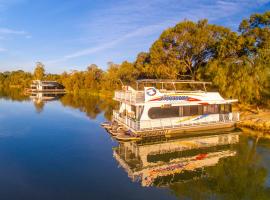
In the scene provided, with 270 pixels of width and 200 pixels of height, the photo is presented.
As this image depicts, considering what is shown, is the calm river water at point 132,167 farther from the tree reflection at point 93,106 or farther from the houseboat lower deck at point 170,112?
the tree reflection at point 93,106

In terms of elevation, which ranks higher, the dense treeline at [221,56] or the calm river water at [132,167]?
the dense treeline at [221,56]

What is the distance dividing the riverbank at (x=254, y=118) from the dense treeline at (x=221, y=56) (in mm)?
1291

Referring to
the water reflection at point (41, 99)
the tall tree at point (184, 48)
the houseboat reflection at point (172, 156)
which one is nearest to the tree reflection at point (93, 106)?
the water reflection at point (41, 99)

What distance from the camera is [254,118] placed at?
90.8 ft

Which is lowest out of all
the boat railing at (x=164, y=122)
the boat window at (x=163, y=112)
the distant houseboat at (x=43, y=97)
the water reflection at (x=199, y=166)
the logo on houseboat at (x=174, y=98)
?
the water reflection at (x=199, y=166)

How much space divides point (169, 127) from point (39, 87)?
88.9 meters

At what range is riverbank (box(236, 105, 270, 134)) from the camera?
84.2 ft

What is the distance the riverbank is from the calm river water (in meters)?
3.30

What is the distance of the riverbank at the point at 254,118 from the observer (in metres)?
25.6

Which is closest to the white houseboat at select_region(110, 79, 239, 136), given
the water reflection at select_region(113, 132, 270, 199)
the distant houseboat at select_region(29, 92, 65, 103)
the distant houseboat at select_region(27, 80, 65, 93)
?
the water reflection at select_region(113, 132, 270, 199)

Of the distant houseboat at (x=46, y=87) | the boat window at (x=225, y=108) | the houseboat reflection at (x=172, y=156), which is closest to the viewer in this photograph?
the houseboat reflection at (x=172, y=156)

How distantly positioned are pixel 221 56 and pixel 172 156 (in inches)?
907

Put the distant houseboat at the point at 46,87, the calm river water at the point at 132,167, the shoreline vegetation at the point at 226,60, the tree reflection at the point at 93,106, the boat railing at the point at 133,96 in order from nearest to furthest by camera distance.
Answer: the calm river water at the point at 132,167 → the boat railing at the point at 133,96 → the shoreline vegetation at the point at 226,60 → the tree reflection at the point at 93,106 → the distant houseboat at the point at 46,87

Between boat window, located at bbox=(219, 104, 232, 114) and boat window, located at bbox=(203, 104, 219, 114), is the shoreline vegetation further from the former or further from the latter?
Result: boat window, located at bbox=(203, 104, 219, 114)
